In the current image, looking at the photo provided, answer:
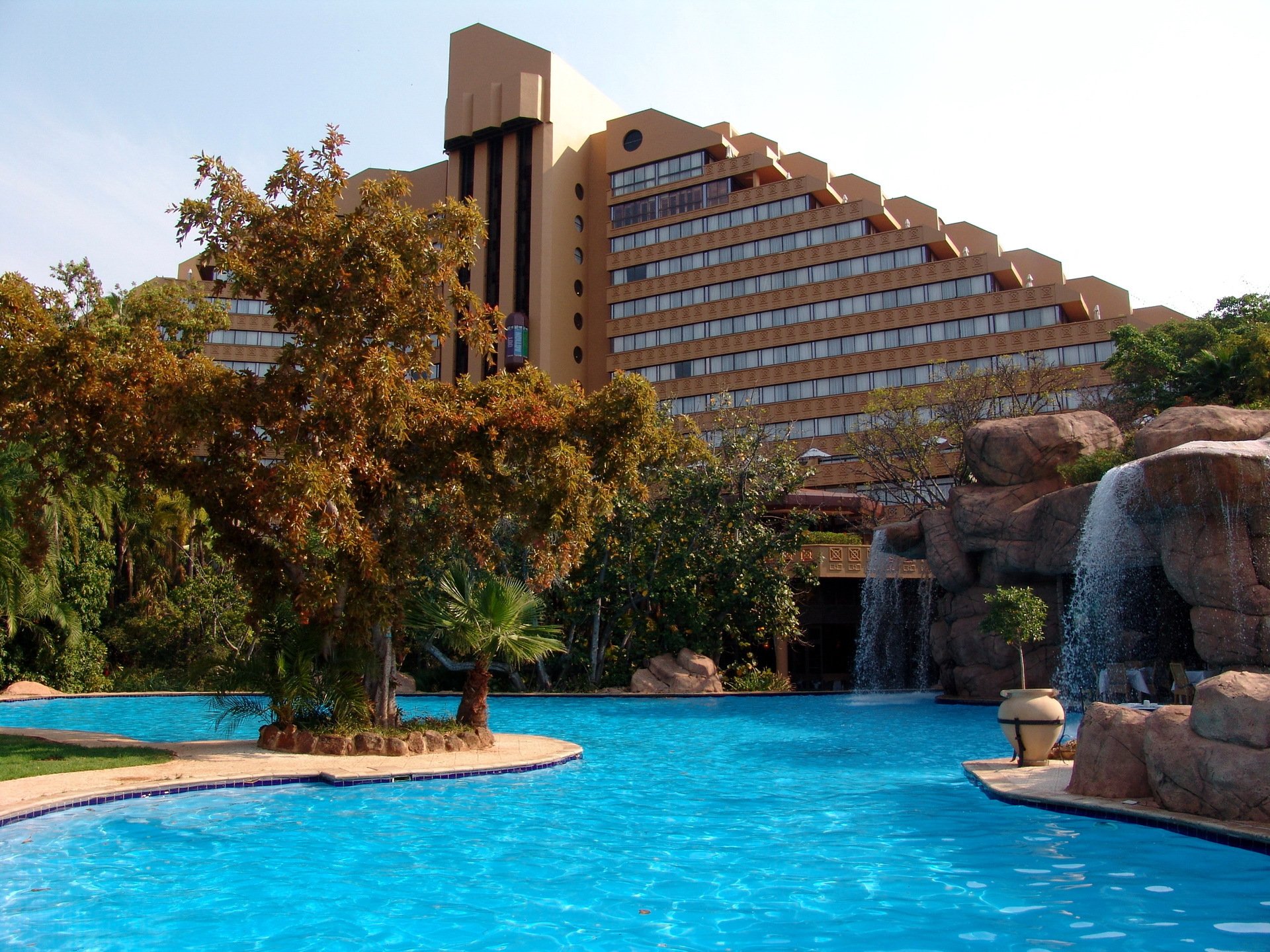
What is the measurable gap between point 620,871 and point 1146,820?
15.0ft

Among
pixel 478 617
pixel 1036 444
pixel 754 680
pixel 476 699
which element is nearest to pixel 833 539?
pixel 754 680

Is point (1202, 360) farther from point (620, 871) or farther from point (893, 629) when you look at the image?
point (620, 871)

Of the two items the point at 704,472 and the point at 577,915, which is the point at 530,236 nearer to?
the point at 704,472

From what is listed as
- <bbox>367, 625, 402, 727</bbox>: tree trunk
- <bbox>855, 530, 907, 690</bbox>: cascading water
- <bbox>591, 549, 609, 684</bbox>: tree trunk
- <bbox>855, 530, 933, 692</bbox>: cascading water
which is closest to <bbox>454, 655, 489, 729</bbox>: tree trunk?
<bbox>367, 625, 402, 727</bbox>: tree trunk

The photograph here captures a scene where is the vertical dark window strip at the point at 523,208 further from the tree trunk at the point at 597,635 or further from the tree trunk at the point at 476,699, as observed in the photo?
the tree trunk at the point at 476,699

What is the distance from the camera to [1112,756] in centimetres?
941

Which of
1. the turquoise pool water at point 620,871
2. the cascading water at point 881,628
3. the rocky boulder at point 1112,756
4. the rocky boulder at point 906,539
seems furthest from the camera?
the cascading water at point 881,628

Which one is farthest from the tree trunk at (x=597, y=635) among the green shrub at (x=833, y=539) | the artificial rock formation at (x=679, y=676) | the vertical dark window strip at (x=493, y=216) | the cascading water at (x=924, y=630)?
the vertical dark window strip at (x=493, y=216)

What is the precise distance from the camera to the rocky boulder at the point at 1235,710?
7.88m

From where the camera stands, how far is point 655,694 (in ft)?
82.0

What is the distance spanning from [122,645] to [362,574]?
19.6 meters

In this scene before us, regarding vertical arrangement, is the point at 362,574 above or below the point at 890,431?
below

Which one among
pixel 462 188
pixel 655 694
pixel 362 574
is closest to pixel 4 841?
pixel 362 574

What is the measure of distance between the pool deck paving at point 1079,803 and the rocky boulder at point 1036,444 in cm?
1142
